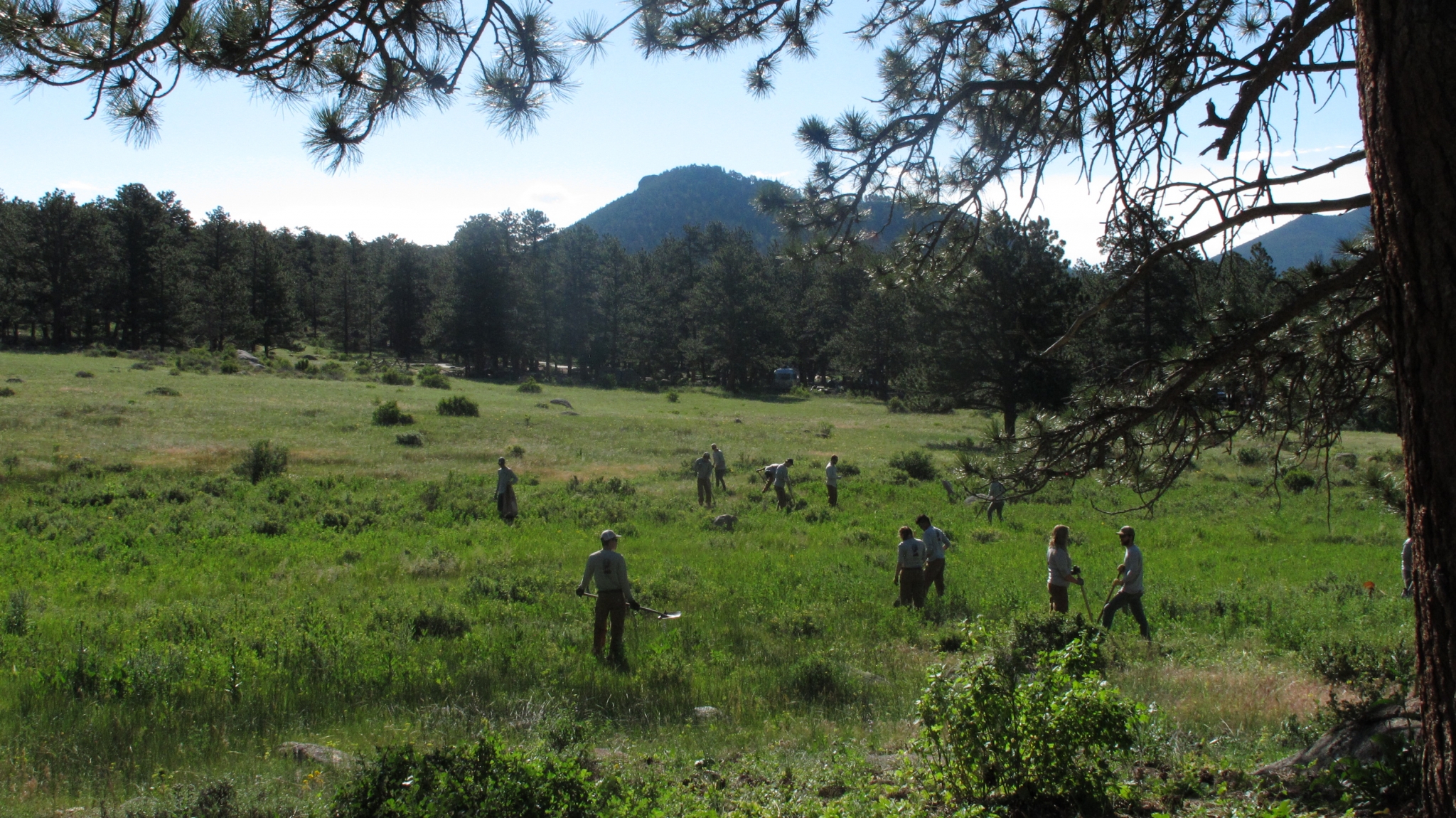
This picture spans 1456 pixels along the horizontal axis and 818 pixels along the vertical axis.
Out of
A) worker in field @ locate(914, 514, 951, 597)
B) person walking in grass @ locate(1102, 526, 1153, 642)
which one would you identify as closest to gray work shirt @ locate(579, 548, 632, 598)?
worker in field @ locate(914, 514, 951, 597)

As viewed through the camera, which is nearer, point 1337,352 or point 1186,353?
point 1337,352

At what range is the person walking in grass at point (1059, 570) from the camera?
10.3 m

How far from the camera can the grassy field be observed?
6.21 metres

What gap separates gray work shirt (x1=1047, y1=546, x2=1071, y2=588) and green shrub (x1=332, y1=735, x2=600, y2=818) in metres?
7.84

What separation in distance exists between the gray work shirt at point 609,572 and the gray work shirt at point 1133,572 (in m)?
5.82

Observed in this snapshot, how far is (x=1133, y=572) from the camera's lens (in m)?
9.85

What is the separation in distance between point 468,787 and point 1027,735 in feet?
8.71

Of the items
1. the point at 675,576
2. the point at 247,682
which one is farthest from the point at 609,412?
the point at 247,682

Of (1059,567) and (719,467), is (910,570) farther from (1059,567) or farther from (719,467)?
(719,467)

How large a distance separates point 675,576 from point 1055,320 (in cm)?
2507

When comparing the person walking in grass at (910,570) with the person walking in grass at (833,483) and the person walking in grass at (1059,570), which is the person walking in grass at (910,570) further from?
the person walking in grass at (833,483)

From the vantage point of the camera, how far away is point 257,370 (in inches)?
2115

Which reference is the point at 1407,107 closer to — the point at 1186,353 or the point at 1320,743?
the point at 1186,353

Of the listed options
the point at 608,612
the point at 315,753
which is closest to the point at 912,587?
the point at 608,612
